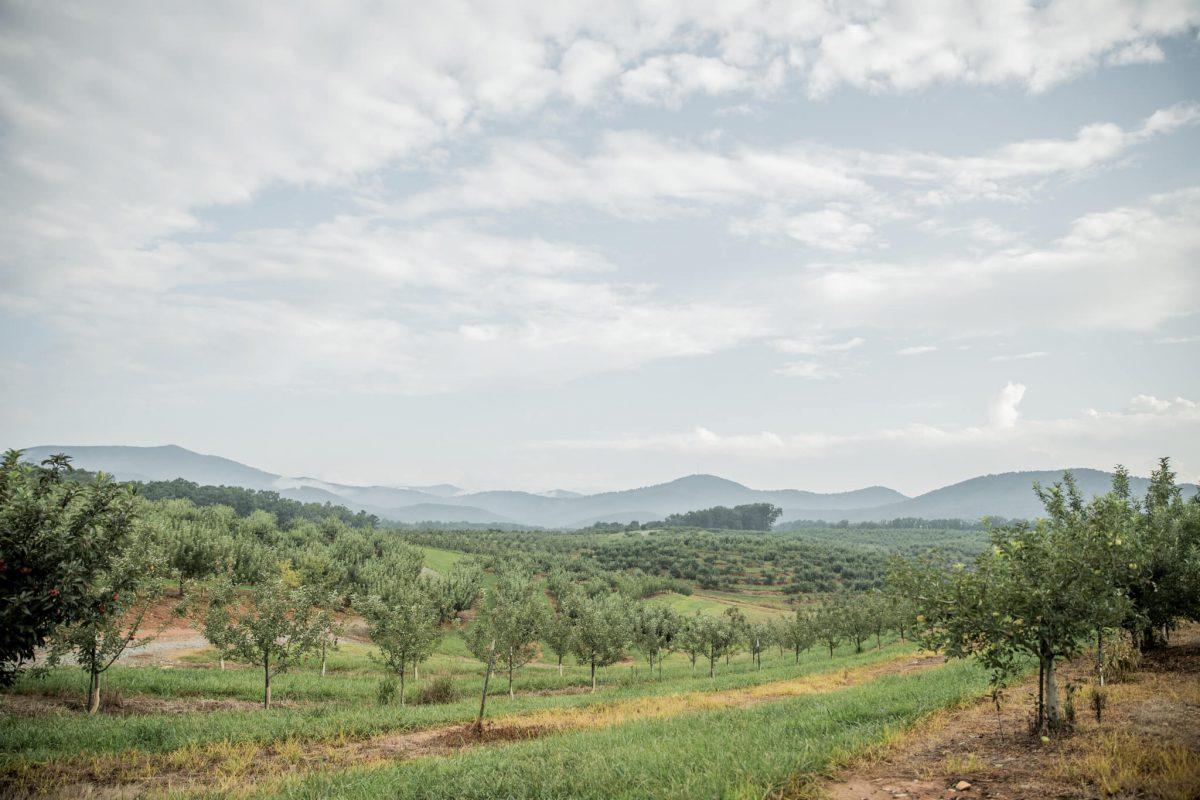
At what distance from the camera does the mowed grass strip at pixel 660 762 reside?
11.6 metres

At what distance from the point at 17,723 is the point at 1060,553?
109 ft

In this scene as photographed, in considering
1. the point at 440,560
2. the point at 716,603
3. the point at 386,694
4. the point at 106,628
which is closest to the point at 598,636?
the point at 386,694

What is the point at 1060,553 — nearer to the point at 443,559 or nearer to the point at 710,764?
the point at 710,764

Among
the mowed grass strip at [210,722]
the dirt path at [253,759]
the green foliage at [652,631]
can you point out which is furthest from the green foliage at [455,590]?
the dirt path at [253,759]

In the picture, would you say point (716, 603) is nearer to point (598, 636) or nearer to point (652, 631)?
point (652, 631)

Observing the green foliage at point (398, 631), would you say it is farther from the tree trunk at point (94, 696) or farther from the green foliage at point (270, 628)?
the tree trunk at point (94, 696)

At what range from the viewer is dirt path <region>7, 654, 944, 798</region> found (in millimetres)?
14406

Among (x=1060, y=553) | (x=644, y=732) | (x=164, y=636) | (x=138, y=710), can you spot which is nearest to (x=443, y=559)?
(x=164, y=636)

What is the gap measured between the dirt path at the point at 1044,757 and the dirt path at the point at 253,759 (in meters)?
11.6

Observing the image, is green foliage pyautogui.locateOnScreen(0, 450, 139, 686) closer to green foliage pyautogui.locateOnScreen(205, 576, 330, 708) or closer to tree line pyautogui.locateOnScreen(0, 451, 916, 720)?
tree line pyautogui.locateOnScreen(0, 451, 916, 720)

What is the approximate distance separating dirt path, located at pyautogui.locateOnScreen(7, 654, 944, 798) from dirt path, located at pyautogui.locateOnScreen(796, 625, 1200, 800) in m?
11.6

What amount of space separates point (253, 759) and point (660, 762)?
45.4 feet

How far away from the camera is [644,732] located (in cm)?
1797

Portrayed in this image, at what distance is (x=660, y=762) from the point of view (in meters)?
13.1
